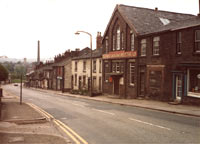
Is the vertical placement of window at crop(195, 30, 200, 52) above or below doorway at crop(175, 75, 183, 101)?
above

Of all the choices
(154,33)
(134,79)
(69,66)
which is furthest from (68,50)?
(154,33)

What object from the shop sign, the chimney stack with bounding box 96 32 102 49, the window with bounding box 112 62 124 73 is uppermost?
the chimney stack with bounding box 96 32 102 49

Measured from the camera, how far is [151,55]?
26.9 metres

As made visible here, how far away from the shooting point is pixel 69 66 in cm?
5800

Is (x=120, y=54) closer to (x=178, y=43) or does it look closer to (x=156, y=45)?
(x=156, y=45)

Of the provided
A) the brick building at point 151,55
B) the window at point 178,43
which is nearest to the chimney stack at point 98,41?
the brick building at point 151,55

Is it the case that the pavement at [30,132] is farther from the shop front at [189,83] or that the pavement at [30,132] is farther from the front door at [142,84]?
the front door at [142,84]

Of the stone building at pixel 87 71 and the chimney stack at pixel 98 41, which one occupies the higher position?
the chimney stack at pixel 98 41

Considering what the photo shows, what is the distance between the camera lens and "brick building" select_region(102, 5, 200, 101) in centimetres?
2165

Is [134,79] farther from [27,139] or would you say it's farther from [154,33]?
[27,139]

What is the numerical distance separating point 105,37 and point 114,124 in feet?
88.1

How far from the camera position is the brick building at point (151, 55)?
2165 cm

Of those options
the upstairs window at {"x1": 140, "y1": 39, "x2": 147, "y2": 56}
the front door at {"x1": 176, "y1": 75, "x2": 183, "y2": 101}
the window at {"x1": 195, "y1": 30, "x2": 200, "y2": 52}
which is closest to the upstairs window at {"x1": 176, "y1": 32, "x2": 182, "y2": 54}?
the window at {"x1": 195, "y1": 30, "x2": 200, "y2": 52}

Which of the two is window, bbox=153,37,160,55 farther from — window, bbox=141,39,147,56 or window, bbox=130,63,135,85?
window, bbox=130,63,135,85
